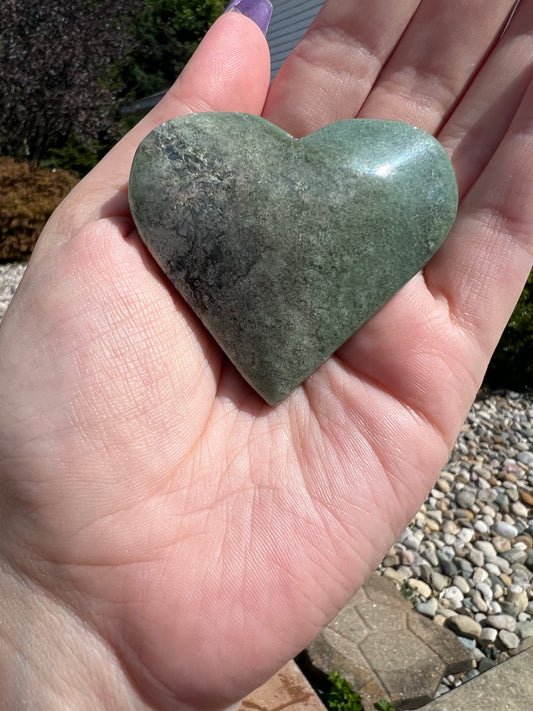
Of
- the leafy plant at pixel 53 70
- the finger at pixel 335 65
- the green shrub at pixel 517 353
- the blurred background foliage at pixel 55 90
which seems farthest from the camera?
the leafy plant at pixel 53 70

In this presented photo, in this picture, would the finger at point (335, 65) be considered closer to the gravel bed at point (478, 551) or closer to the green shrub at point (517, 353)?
the gravel bed at point (478, 551)

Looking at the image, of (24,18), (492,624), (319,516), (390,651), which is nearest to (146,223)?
(319,516)

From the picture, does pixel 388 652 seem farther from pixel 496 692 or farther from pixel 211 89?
pixel 211 89

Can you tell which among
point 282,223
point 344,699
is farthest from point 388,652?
point 282,223

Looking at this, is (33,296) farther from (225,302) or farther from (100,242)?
(225,302)

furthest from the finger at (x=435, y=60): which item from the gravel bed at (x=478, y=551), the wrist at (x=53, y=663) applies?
the gravel bed at (x=478, y=551)

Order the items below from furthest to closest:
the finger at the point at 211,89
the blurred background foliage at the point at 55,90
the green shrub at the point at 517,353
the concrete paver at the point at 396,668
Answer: the blurred background foliage at the point at 55,90 < the green shrub at the point at 517,353 < the concrete paver at the point at 396,668 < the finger at the point at 211,89
